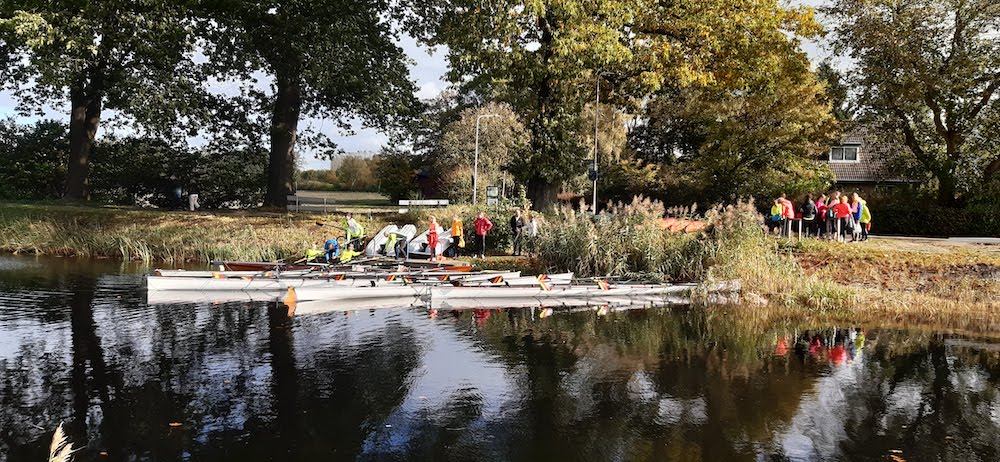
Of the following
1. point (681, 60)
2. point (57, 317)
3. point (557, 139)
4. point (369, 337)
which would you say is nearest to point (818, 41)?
point (681, 60)

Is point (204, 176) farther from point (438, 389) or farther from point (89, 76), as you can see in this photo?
point (438, 389)

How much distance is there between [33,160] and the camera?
36344 millimetres

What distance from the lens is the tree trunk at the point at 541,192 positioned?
27.1 meters

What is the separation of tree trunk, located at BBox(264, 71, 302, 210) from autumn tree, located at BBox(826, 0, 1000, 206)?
73.7ft

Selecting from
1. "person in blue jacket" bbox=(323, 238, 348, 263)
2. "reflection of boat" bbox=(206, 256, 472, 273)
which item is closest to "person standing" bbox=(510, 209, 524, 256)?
"reflection of boat" bbox=(206, 256, 472, 273)

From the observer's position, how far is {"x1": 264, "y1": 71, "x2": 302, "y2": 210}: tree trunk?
1286 inches

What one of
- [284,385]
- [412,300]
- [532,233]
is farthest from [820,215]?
[284,385]

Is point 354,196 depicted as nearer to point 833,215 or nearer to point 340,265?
point 340,265

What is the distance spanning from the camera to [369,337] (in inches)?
A: 517

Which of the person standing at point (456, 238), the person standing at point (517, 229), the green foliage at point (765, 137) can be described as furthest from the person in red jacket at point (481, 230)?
the green foliage at point (765, 137)

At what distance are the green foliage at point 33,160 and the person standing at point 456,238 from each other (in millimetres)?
22168

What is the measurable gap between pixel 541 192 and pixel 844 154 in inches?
1213

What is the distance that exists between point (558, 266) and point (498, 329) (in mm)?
6487

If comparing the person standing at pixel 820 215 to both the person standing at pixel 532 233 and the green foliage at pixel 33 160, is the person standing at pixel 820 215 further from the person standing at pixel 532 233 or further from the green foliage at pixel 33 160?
the green foliage at pixel 33 160
